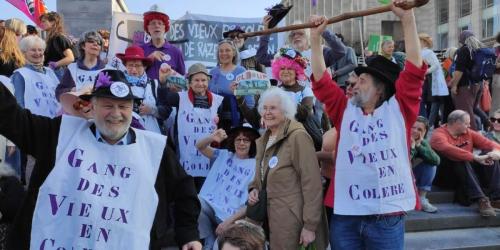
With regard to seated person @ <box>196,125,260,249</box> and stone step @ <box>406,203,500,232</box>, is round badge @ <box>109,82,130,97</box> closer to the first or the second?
seated person @ <box>196,125,260,249</box>

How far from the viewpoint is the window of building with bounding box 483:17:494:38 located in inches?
1396

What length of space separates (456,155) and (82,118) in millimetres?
4842

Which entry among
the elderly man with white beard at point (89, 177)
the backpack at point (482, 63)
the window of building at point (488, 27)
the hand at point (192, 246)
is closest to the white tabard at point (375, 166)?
the hand at point (192, 246)

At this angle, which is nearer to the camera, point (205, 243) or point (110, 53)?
point (205, 243)

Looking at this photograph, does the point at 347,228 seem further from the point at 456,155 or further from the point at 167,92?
the point at 456,155

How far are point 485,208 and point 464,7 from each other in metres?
38.0

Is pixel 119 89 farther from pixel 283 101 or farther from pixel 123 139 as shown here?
pixel 283 101

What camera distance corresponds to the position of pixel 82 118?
119 inches

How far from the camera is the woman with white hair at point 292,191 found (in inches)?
153

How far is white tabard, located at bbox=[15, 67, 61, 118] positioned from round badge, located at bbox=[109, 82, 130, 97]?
2756 mm

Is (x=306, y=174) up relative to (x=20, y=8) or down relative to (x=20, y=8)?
down

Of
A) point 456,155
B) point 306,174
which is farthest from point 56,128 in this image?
point 456,155

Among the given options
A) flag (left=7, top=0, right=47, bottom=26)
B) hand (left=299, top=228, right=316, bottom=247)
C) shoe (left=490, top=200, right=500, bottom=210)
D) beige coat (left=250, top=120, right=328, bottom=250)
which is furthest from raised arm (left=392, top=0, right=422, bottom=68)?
flag (left=7, top=0, right=47, bottom=26)

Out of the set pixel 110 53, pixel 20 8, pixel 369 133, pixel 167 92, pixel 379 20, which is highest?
pixel 379 20
